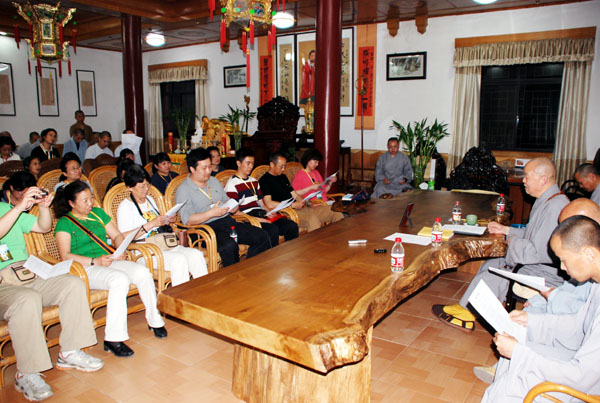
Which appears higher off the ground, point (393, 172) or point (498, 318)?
point (393, 172)

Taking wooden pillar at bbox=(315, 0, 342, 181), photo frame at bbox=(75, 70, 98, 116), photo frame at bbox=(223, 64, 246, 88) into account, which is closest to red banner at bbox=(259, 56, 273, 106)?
photo frame at bbox=(223, 64, 246, 88)

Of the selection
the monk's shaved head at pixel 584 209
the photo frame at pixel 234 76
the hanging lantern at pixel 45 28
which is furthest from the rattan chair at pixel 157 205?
the photo frame at pixel 234 76

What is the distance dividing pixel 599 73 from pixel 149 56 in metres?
10.2

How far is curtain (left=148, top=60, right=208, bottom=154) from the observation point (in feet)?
35.4

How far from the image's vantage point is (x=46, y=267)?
2.41 meters

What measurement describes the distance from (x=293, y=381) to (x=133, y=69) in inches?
304

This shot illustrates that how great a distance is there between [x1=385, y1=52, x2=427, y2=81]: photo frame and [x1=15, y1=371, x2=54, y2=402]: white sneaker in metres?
7.61

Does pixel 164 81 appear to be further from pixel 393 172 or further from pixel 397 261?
pixel 397 261

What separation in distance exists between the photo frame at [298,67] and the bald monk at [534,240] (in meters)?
6.28

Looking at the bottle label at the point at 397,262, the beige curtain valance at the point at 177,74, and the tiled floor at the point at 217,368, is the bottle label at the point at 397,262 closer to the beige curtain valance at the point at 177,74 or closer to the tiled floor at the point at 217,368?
the tiled floor at the point at 217,368

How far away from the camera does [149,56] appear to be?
11.8 meters

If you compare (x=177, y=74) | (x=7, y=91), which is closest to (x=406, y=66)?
(x=177, y=74)

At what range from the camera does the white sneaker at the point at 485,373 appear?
7.77ft

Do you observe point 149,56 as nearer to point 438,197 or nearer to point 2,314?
point 438,197
